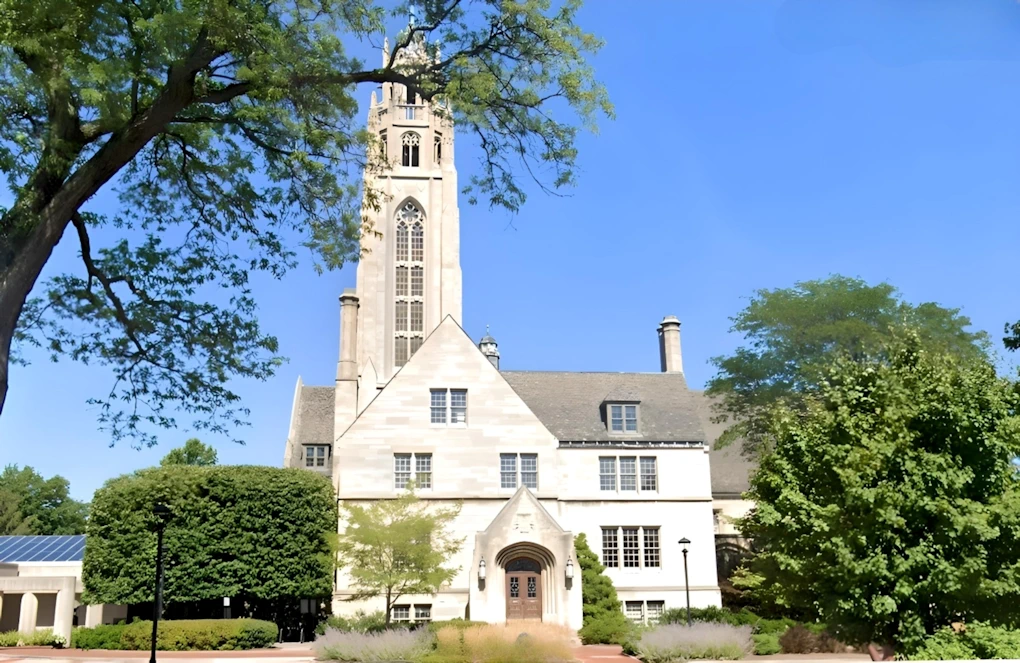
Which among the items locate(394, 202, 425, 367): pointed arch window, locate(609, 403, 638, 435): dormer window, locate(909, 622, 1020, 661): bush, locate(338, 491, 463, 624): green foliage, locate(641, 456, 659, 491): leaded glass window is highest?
locate(394, 202, 425, 367): pointed arch window

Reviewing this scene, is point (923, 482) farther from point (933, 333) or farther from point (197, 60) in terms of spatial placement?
point (933, 333)

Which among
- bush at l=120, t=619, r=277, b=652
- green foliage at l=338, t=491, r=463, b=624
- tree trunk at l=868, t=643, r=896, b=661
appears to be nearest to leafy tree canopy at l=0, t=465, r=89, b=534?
bush at l=120, t=619, r=277, b=652

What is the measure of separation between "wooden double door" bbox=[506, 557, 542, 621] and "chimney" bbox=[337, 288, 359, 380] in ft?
61.3

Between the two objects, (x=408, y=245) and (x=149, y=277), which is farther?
(x=408, y=245)

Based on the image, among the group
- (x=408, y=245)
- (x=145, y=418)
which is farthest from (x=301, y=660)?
(x=408, y=245)

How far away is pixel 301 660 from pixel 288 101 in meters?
19.6

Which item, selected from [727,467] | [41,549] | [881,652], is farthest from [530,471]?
[41,549]

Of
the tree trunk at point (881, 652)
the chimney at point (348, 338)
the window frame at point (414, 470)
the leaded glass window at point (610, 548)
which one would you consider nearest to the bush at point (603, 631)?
the leaded glass window at point (610, 548)

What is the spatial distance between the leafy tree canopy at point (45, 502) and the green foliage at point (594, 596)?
59973 millimetres

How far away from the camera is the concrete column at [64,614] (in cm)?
3416

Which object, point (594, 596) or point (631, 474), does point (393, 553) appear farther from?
point (631, 474)

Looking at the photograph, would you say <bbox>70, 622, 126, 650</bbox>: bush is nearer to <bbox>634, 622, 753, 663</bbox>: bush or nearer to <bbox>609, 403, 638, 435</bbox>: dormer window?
<bbox>634, 622, 753, 663</bbox>: bush

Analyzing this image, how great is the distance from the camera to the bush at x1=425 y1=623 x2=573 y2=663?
2338 cm

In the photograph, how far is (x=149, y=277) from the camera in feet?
43.2
